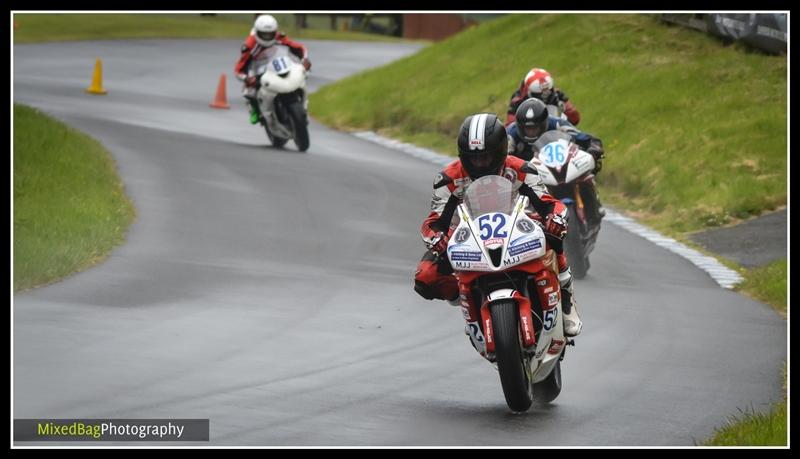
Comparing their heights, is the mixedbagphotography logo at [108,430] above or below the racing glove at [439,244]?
below

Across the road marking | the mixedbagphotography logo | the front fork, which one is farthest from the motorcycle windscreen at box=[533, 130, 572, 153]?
the mixedbagphotography logo

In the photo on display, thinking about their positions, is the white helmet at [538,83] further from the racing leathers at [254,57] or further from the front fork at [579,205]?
the racing leathers at [254,57]

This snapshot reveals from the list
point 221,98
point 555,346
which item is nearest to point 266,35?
point 221,98

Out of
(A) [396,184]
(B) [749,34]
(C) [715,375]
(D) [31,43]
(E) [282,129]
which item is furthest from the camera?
(D) [31,43]

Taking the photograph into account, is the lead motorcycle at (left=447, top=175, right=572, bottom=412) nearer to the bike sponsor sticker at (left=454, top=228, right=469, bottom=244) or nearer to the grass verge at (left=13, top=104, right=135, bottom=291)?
the bike sponsor sticker at (left=454, top=228, right=469, bottom=244)

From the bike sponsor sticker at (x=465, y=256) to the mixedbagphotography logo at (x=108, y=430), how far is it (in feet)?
5.78

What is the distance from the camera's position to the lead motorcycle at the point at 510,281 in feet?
29.8

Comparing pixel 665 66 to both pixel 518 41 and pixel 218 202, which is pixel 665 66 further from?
pixel 218 202

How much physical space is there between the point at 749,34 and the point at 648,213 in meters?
7.52

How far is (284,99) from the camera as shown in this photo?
24422 mm

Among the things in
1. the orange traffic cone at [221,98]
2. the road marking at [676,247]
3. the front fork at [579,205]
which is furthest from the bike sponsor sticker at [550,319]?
the orange traffic cone at [221,98]

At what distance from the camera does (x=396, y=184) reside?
71.9 feet

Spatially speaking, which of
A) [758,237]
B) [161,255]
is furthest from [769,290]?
[161,255]
